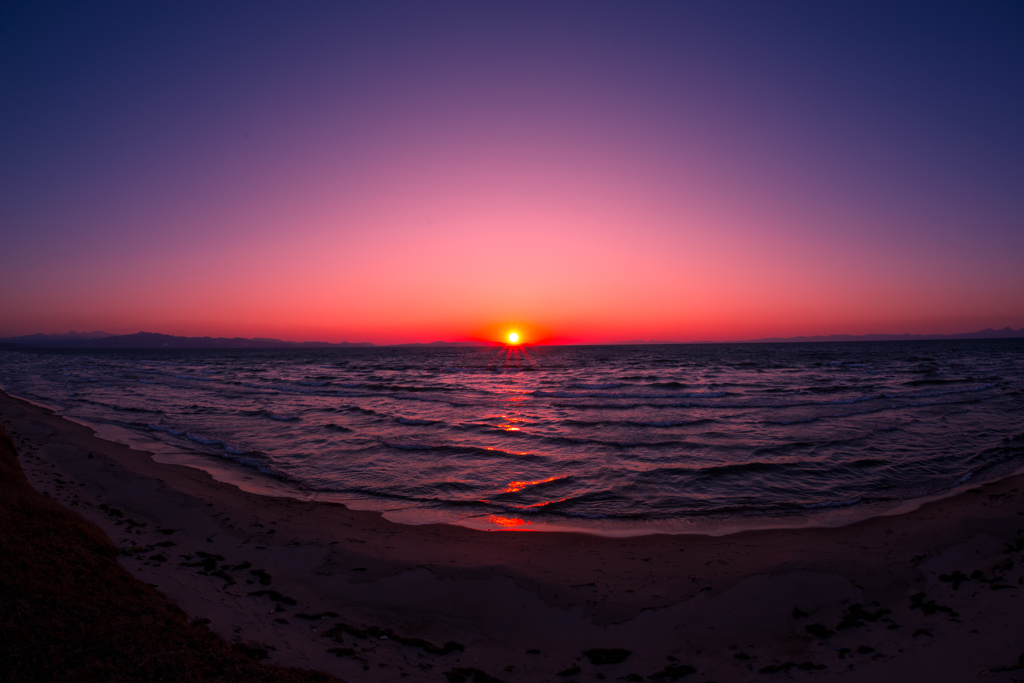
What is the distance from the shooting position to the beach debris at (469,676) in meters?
5.36

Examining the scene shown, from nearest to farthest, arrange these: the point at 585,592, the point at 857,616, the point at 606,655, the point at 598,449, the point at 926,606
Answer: the point at 606,655
the point at 857,616
the point at 926,606
the point at 585,592
the point at 598,449

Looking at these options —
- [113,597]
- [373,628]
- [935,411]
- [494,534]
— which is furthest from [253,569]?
[935,411]

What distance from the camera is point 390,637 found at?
6.18 metres

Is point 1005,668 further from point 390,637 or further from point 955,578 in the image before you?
point 390,637

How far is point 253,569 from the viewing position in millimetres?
7859

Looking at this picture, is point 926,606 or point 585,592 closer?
point 926,606

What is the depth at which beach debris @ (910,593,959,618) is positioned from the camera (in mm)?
6594

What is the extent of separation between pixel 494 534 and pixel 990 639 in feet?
25.3

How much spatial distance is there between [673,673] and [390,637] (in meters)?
3.64

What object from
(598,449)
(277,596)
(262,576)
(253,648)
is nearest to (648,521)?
(598,449)

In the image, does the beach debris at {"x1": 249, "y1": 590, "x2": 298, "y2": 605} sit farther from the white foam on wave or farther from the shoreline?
the white foam on wave

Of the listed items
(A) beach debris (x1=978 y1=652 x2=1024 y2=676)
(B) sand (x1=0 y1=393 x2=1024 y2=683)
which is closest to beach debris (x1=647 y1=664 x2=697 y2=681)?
(B) sand (x1=0 y1=393 x2=1024 y2=683)

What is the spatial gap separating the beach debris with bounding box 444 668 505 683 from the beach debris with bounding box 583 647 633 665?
50.8 inches

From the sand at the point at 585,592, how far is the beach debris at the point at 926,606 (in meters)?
0.03
